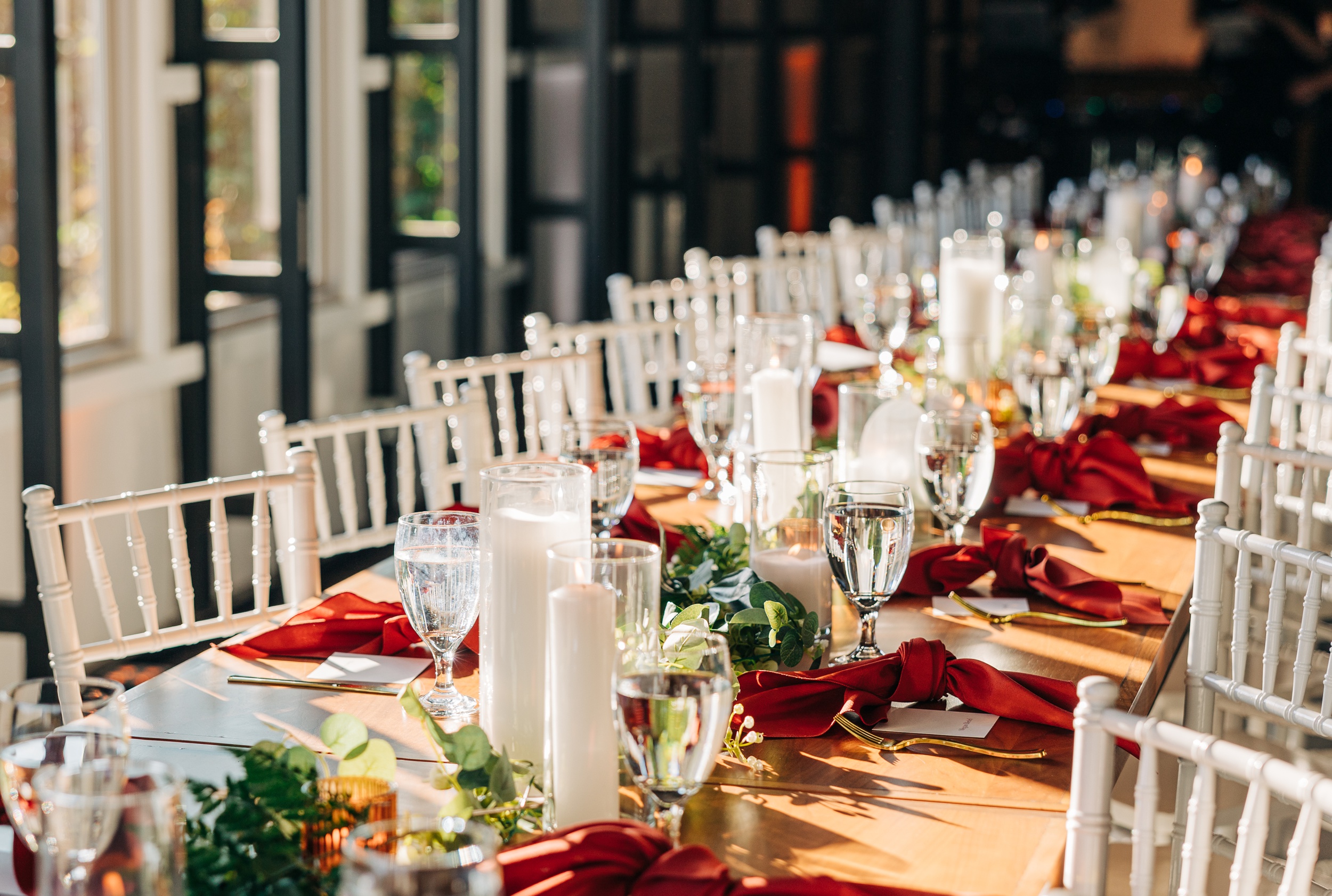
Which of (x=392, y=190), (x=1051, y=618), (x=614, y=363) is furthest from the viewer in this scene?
(x=392, y=190)

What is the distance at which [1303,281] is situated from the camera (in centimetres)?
539

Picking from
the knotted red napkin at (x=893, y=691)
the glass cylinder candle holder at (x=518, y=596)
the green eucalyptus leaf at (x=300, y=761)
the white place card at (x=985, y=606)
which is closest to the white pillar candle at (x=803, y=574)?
the knotted red napkin at (x=893, y=691)

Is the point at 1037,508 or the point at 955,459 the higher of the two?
the point at 955,459

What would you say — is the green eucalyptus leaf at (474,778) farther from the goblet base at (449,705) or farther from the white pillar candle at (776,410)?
the white pillar candle at (776,410)

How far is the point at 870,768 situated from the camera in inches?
48.6

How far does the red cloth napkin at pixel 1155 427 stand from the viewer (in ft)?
8.74

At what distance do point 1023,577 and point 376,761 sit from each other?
38.2 inches

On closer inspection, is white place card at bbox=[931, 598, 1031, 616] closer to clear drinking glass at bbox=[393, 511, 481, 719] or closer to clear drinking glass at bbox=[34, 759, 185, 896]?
clear drinking glass at bbox=[393, 511, 481, 719]

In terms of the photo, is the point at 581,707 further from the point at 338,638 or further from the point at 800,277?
the point at 800,277

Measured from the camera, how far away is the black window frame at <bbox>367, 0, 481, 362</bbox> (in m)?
4.66

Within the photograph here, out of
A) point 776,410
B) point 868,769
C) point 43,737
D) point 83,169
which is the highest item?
point 83,169

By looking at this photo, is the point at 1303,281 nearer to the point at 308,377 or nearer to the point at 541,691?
the point at 308,377

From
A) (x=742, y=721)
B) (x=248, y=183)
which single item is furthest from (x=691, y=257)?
(x=742, y=721)

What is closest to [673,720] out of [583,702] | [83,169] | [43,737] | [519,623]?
[583,702]
